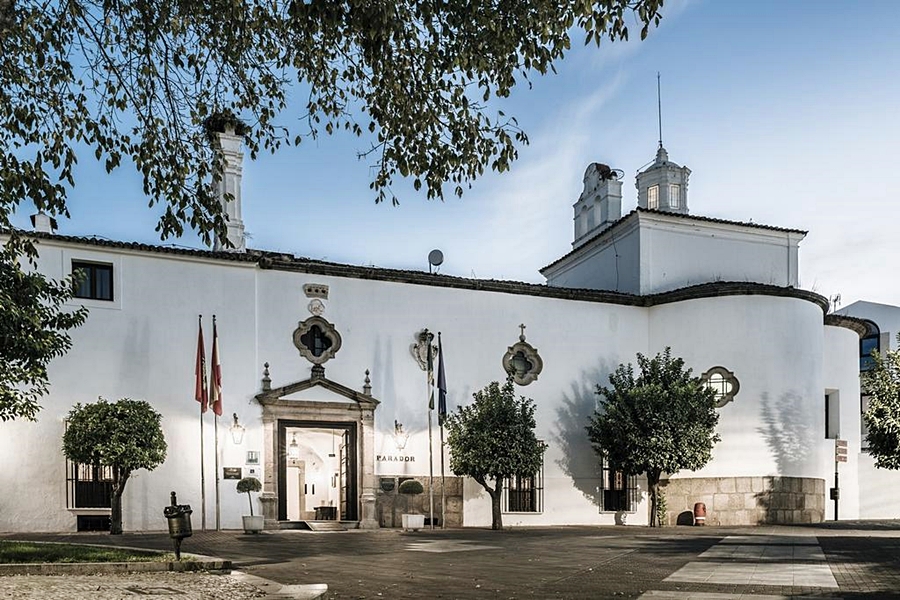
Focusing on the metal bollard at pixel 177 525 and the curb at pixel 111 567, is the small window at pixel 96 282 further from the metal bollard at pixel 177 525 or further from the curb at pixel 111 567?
the curb at pixel 111 567

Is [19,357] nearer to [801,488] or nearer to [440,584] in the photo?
[440,584]

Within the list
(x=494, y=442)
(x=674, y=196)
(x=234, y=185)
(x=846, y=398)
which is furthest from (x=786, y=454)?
(x=234, y=185)

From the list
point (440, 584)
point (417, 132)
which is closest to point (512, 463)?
point (440, 584)

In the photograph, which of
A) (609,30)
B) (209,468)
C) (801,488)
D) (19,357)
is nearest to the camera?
(609,30)

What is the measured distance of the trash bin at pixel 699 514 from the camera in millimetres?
27031

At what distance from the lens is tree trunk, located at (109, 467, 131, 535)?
67.7ft

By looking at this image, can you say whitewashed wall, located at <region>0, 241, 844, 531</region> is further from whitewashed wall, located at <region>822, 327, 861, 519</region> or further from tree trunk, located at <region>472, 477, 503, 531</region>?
whitewashed wall, located at <region>822, 327, 861, 519</region>

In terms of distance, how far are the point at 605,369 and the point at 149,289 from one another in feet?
43.5

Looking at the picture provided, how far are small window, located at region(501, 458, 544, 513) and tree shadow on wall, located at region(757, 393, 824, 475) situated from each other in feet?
21.2

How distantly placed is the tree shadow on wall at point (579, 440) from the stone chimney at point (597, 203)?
7745 mm

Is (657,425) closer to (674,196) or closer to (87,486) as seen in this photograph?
(674,196)

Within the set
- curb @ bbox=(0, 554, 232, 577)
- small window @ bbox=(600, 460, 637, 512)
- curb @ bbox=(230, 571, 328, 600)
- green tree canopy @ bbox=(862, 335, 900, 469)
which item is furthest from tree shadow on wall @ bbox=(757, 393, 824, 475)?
curb @ bbox=(230, 571, 328, 600)

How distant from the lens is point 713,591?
10.6 m

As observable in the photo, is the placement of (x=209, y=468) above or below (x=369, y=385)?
below
